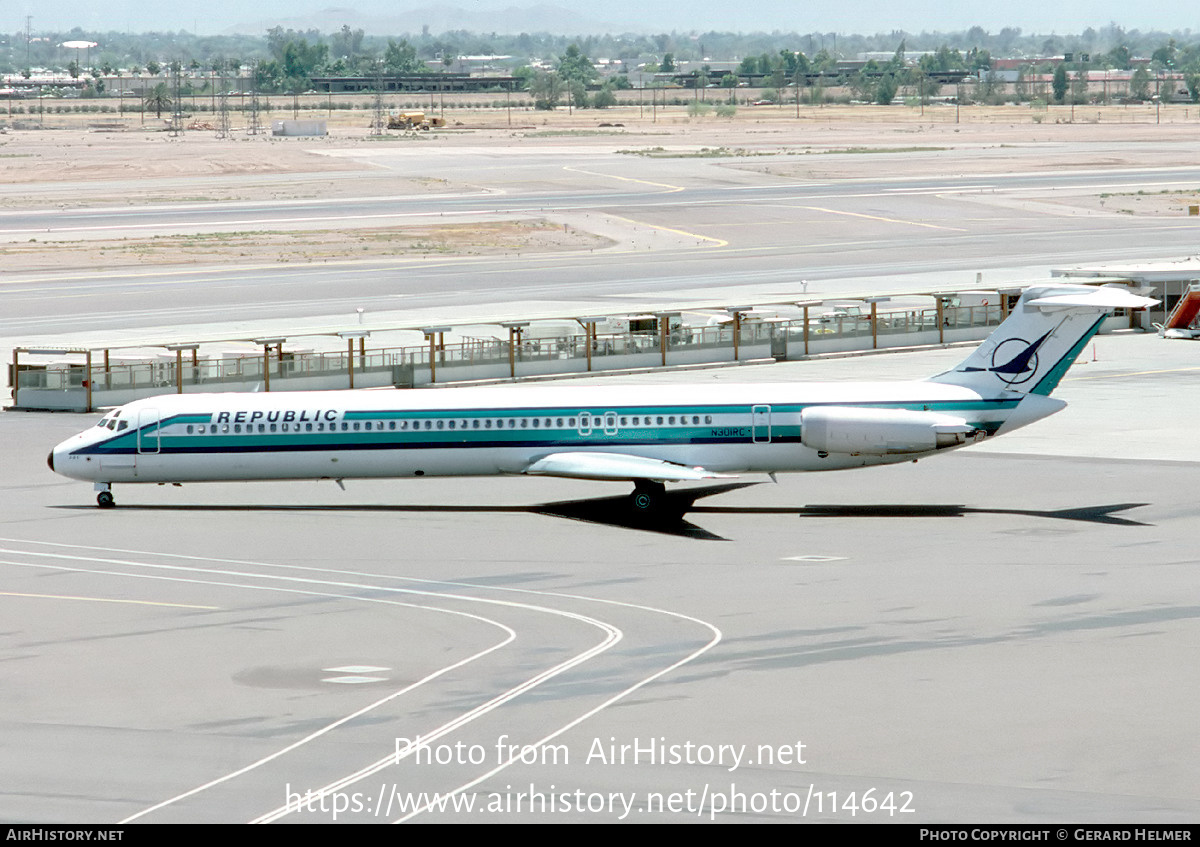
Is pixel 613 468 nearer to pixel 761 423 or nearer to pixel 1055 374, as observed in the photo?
pixel 761 423

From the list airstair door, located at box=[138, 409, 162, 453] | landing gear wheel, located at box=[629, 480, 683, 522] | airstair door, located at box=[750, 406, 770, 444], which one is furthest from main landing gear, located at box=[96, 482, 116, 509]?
airstair door, located at box=[750, 406, 770, 444]

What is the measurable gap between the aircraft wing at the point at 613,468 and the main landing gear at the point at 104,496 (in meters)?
10.4

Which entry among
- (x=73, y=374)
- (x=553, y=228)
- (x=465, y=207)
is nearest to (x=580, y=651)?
(x=73, y=374)

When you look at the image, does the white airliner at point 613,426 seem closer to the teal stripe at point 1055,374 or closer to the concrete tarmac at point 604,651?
the teal stripe at point 1055,374

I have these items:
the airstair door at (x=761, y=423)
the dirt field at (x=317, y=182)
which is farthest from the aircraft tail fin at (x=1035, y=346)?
the dirt field at (x=317, y=182)

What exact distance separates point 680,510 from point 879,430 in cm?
524

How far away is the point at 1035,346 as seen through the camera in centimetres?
3912

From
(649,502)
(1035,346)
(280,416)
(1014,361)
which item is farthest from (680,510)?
(280,416)

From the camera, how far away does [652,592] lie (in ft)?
102

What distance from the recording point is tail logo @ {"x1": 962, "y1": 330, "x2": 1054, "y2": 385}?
39000 millimetres

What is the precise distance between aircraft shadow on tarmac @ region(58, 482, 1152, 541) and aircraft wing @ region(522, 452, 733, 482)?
3.26 ft

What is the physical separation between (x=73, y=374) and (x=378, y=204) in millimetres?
81585

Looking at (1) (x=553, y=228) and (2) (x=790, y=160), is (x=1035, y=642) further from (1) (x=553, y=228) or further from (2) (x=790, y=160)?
(2) (x=790, y=160)

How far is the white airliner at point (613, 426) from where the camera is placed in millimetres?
38656
